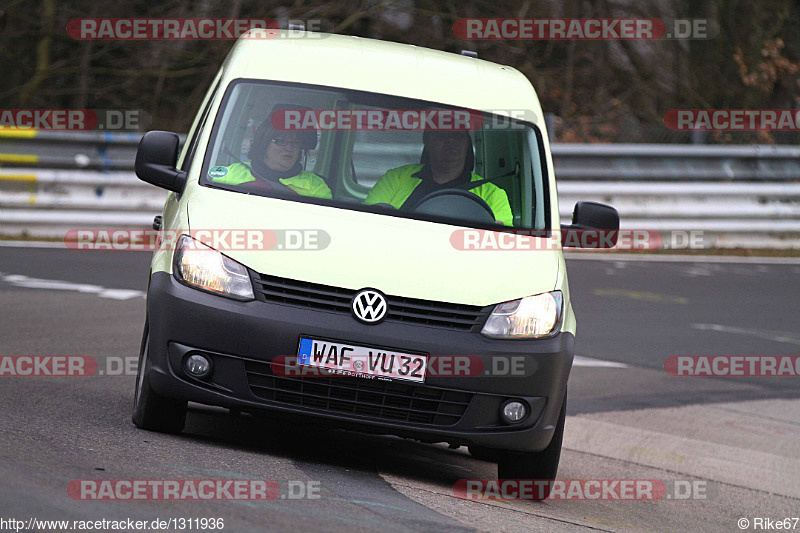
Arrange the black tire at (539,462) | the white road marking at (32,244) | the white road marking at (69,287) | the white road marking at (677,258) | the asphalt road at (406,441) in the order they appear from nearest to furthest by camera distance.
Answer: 1. the asphalt road at (406,441)
2. the black tire at (539,462)
3. the white road marking at (69,287)
4. the white road marking at (32,244)
5. the white road marking at (677,258)

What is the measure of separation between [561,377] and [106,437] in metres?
2.01

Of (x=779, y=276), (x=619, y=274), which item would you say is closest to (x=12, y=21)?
(x=619, y=274)

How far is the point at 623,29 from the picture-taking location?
2397 cm

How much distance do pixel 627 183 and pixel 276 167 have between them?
41.9 ft

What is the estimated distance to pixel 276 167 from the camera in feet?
21.1

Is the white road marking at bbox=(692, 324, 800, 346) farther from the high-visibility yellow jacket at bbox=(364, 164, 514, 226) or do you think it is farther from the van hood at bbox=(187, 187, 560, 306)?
the van hood at bbox=(187, 187, 560, 306)

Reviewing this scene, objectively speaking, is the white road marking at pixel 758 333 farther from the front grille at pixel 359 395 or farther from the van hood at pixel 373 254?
the front grille at pixel 359 395

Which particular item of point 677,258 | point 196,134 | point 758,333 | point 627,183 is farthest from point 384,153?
point 627,183

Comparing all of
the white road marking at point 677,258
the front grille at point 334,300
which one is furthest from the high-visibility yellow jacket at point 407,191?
the white road marking at point 677,258

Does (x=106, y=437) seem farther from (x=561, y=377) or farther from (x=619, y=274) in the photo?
(x=619, y=274)

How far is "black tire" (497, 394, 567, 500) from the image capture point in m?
6.13

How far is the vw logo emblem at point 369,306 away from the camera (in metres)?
5.53

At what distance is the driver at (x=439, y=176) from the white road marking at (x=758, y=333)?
6.43 m

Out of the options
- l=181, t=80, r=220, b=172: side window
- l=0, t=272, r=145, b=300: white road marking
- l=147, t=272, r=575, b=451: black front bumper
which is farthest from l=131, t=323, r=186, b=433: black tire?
l=0, t=272, r=145, b=300: white road marking
